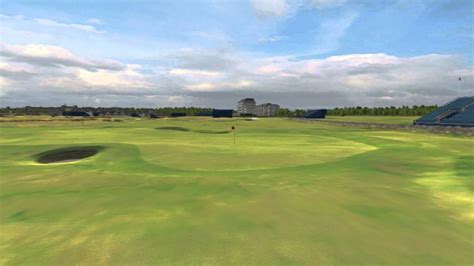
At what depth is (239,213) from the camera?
11.4 metres

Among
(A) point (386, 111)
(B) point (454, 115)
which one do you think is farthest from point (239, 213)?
(A) point (386, 111)

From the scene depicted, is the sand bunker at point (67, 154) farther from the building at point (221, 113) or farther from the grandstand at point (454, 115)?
the building at point (221, 113)

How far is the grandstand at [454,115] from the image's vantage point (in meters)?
59.4

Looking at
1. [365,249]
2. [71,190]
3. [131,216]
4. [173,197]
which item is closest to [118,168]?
[71,190]

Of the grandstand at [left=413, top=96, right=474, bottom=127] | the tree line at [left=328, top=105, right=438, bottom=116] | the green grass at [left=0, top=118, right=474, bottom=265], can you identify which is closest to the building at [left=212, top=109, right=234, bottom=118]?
the tree line at [left=328, top=105, right=438, bottom=116]

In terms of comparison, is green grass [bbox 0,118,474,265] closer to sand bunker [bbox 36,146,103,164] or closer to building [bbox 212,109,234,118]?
sand bunker [bbox 36,146,103,164]

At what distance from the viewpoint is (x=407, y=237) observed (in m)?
9.20

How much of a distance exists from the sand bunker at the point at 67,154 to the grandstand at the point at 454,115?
2278 inches

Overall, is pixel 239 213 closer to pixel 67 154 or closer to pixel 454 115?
pixel 67 154

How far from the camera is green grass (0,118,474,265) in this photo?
27.1 feet

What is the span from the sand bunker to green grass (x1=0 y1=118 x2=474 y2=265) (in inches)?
182

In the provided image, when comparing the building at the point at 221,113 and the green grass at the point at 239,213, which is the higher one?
the building at the point at 221,113

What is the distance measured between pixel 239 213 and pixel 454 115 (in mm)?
70187

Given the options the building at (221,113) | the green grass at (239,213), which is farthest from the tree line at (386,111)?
the green grass at (239,213)
